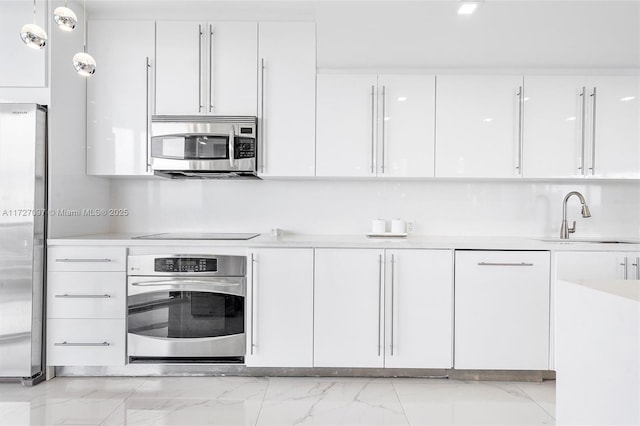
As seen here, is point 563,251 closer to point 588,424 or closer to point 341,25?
point 588,424

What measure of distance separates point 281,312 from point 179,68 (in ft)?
5.83

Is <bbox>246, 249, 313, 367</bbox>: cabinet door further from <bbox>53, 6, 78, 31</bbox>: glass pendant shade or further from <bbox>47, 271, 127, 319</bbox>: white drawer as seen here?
<bbox>53, 6, 78, 31</bbox>: glass pendant shade

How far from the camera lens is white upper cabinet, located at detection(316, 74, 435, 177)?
291 cm

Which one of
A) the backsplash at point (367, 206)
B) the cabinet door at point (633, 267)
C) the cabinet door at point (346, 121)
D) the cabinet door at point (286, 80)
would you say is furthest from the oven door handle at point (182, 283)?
the cabinet door at point (633, 267)

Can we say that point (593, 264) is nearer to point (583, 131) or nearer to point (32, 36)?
point (583, 131)

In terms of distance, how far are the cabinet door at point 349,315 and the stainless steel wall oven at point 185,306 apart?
48 centimetres

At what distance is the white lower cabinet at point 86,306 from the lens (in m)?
2.60

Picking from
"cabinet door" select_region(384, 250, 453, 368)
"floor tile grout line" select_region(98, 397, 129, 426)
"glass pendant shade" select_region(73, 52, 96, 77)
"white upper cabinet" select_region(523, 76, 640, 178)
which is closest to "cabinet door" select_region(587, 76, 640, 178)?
"white upper cabinet" select_region(523, 76, 640, 178)

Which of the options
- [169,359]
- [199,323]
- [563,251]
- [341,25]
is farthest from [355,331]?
[341,25]

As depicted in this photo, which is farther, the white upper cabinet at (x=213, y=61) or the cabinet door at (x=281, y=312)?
the white upper cabinet at (x=213, y=61)

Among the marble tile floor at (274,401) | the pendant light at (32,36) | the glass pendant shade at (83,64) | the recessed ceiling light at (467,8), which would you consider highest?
the recessed ceiling light at (467,8)

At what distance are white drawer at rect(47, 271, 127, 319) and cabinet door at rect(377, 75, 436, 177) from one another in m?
1.86

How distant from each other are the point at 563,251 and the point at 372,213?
1.29 m

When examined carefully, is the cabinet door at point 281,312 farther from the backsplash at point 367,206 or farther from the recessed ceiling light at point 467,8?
the recessed ceiling light at point 467,8
